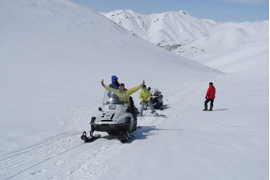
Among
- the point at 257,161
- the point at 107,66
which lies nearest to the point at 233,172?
the point at 257,161

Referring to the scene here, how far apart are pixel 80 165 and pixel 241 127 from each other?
680 centimetres

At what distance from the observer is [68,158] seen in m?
5.38

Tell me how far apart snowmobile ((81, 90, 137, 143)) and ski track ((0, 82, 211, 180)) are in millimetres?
272

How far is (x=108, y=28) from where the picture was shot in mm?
64875

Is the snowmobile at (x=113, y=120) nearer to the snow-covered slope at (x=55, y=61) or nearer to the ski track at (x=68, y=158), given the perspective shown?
the ski track at (x=68, y=158)

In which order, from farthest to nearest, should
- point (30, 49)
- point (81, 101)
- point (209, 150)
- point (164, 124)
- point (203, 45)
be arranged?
point (203, 45), point (30, 49), point (81, 101), point (164, 124), point (209, 150)

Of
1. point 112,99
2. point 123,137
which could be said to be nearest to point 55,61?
point 112,99

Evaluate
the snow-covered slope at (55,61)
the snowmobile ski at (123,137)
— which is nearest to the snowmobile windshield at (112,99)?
the snowmobile ski at (123,137)

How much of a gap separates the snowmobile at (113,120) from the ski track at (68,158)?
0.27 metres

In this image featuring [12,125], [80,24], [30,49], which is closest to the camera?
[12,125]

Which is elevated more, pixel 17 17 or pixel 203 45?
pixel 203 45

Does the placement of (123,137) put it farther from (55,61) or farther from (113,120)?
(55,61)

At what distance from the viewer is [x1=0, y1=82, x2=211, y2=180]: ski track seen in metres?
4.55

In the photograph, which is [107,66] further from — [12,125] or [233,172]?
[233,172]
